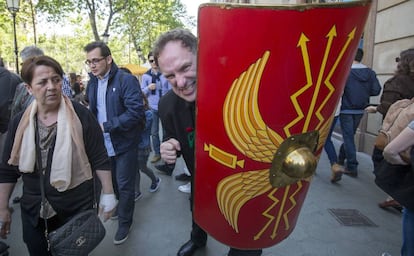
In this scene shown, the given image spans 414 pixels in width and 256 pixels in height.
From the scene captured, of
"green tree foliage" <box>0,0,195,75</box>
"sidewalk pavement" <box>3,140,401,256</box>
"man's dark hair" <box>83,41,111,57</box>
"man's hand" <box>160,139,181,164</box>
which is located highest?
"green tree foliage" <box>0,0,195,75</box>

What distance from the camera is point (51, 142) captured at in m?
1.96

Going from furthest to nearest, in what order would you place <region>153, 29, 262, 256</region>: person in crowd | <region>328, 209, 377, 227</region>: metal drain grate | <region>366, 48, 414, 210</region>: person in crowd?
<region>328, 209, 377, 227</region>: metal drain grate → <region>366, 48, 414, 210</region>: person in crowd → <region>153, 29, 262, 256</region>: person in crowd

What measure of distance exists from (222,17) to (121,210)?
2.62 meters

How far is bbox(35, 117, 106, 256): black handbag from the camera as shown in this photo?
1.88 meters

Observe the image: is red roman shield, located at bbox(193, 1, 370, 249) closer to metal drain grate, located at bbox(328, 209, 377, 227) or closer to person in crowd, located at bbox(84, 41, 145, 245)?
person in crowd, located at bbox(84, 41, 145, 245)

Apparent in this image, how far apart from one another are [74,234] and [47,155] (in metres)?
0.49

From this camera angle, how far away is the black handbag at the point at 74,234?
1.88 metres

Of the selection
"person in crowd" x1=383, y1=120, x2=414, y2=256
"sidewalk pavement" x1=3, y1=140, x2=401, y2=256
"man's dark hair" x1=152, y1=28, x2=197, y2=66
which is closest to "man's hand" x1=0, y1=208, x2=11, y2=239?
"sidewalk pavement" x1=3, y1=140, x2=401, y2=256

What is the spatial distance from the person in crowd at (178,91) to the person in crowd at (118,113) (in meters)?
1.08

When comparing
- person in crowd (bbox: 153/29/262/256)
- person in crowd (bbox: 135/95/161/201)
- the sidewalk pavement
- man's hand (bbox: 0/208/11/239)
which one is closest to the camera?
person in crowd (bbox: 153/29/262/256)

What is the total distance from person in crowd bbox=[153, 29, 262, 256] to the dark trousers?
1237mm

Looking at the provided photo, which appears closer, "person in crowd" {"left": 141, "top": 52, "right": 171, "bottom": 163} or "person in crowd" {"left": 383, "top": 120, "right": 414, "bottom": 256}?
"person in crowd" {"left": 383, "top": 120, "right": 414, "bottom": 256}

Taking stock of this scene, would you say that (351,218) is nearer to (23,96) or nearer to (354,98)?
(354,98)

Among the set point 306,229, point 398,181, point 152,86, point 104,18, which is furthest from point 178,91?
point 104,18
